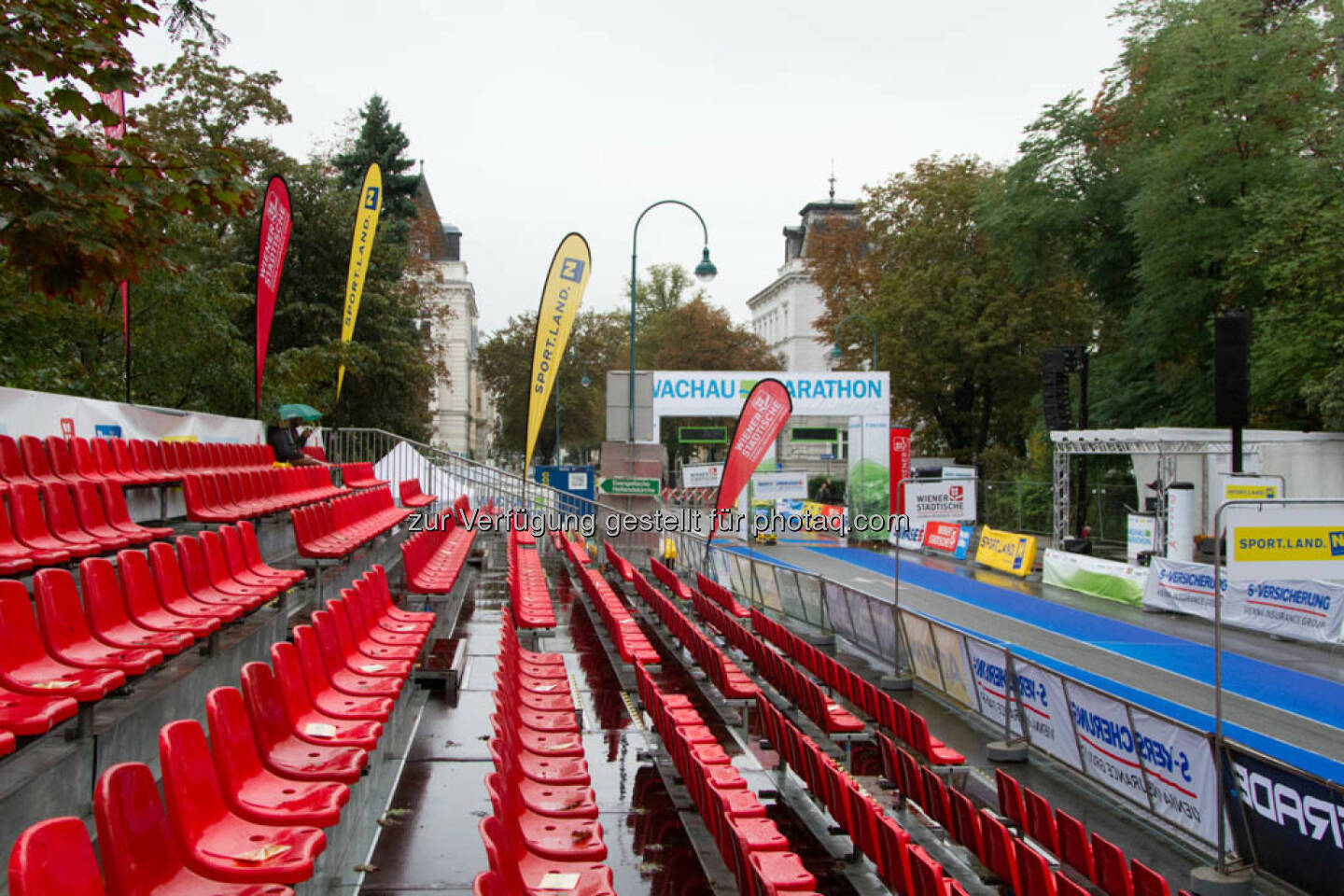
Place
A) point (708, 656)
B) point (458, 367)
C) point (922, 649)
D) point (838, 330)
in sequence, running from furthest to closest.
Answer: point (458, 367), point (838, 330), point (922, 649), point (708, 656)

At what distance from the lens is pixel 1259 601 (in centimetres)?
1827

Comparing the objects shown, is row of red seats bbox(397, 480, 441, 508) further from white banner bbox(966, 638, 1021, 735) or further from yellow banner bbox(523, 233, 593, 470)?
white banner bbox(966, 638, 1021, 735)

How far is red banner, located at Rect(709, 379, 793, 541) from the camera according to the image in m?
15.4

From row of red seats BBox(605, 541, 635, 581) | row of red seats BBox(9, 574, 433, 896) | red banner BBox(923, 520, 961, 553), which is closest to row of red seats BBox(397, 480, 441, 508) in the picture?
row of red seats BBox(605, 541, 635, 581)

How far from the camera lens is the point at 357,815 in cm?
558

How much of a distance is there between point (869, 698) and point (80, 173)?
25.8 ft

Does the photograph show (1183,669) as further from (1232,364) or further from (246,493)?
(246,493)

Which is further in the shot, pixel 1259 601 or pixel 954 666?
pixel 1259 601

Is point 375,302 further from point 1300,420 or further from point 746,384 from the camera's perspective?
point 1300,420

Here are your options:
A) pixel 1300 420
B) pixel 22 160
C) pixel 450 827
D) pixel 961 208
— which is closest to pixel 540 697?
pixel 450 827

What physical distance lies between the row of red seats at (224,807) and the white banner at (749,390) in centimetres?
2579

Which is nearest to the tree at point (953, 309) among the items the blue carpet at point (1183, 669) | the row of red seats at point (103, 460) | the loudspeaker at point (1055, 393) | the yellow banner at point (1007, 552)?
the loudspeaker at point (1055, 393)

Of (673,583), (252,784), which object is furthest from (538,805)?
(673,583)

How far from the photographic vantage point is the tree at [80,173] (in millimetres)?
6945
